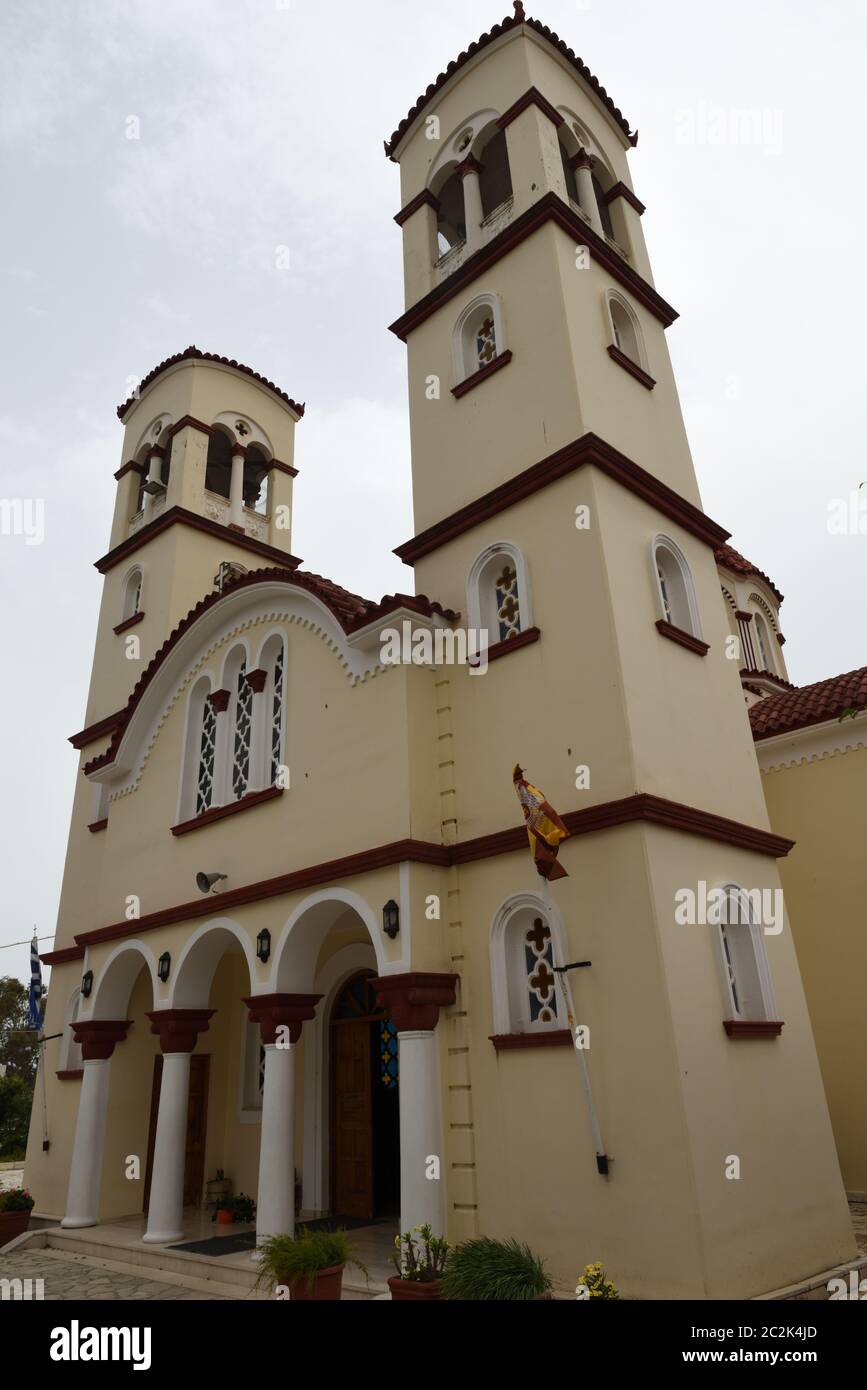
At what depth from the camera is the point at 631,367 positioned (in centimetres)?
1110

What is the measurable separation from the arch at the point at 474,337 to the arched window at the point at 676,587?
3.46m

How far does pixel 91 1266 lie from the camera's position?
10.4 m

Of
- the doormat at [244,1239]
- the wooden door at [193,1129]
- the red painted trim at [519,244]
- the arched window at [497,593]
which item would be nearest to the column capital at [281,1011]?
the doormat at [244,1239]

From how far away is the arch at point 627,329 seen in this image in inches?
465

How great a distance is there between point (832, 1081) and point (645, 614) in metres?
6.14

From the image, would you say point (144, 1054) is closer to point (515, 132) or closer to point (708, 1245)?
point (708, 1245)

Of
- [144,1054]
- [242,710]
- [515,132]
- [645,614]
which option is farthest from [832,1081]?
[515,132]

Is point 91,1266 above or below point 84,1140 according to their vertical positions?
below

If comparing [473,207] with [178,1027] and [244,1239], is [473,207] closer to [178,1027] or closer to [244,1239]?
[178,1027]

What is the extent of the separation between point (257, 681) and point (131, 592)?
6910 millimetres

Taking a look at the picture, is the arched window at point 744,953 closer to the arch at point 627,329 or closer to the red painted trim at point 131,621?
the arch at point 627,329
